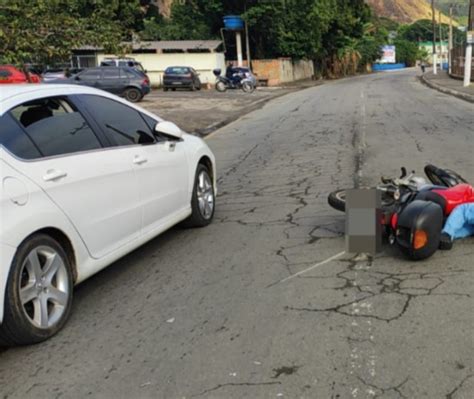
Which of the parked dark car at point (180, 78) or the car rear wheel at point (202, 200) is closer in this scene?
the car rear wheel at point (202, 200)

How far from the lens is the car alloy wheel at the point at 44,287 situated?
362 cm

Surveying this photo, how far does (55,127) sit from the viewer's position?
429 centimetres

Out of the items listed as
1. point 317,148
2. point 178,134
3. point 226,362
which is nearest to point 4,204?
point 226,362

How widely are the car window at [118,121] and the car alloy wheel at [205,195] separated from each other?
1008 millimetres

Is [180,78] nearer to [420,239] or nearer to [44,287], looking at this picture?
[420,239]

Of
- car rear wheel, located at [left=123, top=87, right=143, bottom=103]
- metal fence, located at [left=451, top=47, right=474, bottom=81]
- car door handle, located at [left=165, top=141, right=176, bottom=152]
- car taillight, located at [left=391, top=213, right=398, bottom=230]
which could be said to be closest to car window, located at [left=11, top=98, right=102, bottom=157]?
car door handle, located at [left=165, top=141, right=176, bottom=152]

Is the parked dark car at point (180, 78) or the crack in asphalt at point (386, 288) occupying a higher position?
the parked dark car at point (180, 78)

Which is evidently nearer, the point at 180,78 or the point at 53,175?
the point at 53,175

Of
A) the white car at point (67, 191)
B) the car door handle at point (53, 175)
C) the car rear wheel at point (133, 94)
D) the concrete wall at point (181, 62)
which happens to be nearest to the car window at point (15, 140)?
the white car at point (67, 191)

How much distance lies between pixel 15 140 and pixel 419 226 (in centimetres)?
304

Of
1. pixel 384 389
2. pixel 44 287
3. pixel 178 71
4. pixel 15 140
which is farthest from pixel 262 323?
pixel 178 71

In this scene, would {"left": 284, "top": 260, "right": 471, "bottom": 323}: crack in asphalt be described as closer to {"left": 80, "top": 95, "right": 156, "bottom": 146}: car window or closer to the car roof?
{"left": 80, "top": 95, "right": 156, "bottom": 146}: car window

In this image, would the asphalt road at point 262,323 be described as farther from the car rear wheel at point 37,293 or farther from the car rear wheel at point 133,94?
the car rear wheel at point 133,94

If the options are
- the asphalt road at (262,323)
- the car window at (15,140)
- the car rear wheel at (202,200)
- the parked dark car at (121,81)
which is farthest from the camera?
the parked dark car at (121,81)
